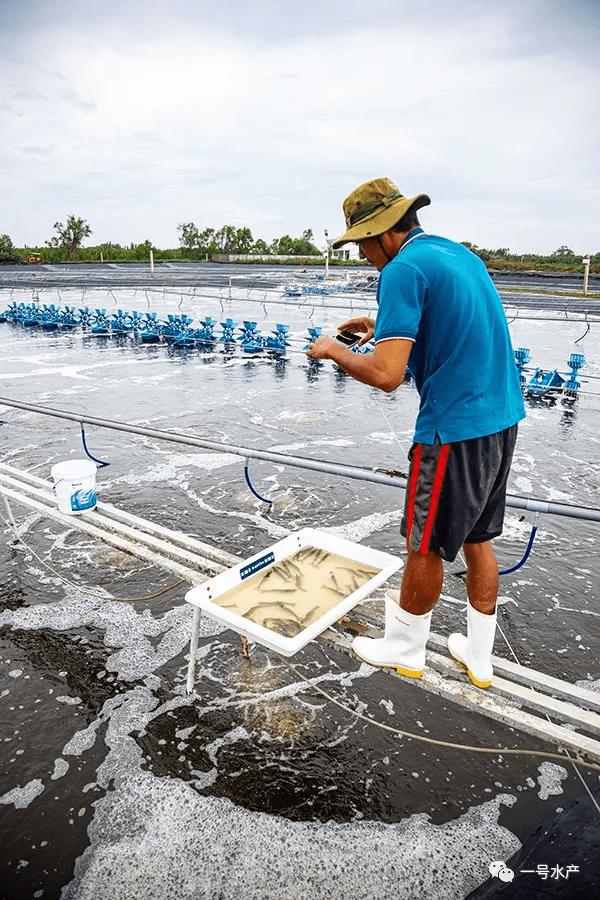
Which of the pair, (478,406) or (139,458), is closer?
Result: (478,406)

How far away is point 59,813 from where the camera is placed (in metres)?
2.57

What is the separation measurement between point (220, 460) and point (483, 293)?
6039 millimetres

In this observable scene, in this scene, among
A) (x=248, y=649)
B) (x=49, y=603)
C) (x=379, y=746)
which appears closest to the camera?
(x=379, y=746)

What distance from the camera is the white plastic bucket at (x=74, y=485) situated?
4.37 metres

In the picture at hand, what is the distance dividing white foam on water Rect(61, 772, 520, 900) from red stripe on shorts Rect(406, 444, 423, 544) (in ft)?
4.46

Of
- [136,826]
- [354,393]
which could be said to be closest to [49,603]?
[136,826]

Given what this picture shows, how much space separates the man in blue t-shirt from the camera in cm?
204

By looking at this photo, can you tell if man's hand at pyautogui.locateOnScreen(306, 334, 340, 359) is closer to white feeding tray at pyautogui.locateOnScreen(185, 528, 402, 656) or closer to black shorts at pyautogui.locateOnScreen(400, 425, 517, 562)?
black shorts at pyautogui.locateOnScreen(400, 425, 517, 562)

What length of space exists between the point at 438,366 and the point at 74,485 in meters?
3.27

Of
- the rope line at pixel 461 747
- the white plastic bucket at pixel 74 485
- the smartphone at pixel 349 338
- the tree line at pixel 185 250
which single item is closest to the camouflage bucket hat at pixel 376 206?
the smartphone at pixel 349 338

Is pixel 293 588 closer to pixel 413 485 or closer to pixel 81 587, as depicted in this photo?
pixel 413 485

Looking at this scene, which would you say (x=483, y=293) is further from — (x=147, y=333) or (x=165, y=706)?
(x=147, y=333)

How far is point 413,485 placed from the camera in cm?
228

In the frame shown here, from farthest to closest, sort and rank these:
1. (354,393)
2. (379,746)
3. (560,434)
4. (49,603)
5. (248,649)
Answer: (354,393) → (560,434) → (49,603) → (248,649) → (379,746)
